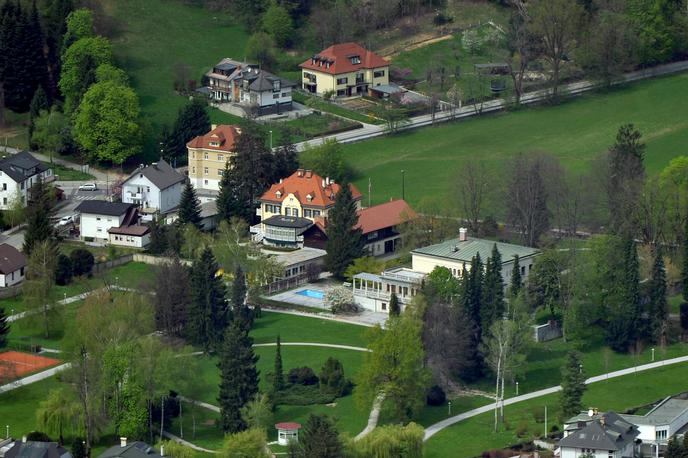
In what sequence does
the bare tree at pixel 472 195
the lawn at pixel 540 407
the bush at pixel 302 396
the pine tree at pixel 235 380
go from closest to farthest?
the lawn at pixel 540 407
the pine tree at pixel 235 380
the bush at pixel 302 396
the bare tree at pixel 472 195

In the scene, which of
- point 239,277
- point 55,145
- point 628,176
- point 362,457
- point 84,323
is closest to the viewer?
point 362,457

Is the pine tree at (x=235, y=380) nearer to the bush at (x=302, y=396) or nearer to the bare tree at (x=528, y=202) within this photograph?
the bush at (x=302, y=396)

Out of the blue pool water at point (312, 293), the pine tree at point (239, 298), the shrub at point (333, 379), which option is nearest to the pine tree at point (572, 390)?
the shrub at point (333, 379)

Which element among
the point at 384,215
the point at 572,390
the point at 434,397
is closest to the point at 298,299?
the point at 384,215

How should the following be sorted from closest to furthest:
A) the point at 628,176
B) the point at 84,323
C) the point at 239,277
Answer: the point at 84,323 → the point at 239,277 → the point at 628,176

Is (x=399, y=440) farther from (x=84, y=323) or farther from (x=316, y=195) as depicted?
(x=316, y=195)

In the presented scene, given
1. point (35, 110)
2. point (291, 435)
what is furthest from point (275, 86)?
point (291, 435)

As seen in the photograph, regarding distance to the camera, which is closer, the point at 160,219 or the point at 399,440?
the point at 399,440

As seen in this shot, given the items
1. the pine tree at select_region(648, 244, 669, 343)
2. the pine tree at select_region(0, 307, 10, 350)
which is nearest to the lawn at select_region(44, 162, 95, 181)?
the pine tree at select_region(0, 307, 10, 350)
